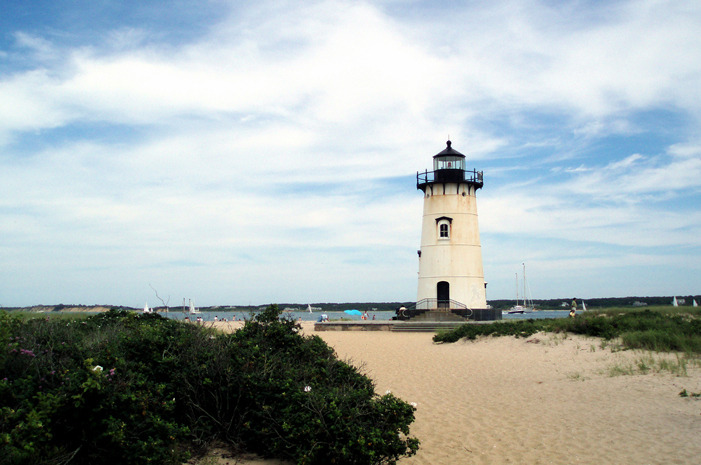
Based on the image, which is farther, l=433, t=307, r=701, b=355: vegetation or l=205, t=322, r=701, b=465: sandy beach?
l=433, t=307, r=701, b=355: vegetation

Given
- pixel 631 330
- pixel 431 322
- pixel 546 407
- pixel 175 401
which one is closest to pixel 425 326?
pixel 431 322

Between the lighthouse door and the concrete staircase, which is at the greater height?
the lighthouse door

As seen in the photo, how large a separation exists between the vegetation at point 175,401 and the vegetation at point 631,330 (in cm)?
1125

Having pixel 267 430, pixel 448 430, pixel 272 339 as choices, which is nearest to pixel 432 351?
pixel 448 430

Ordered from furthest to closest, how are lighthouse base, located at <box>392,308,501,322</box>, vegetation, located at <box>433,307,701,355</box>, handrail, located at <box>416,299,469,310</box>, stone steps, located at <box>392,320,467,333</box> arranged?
1. handrail, located at <box>416,299,469,310</box>
2. lighthouse base, located at <box>392,308,501,322</box>
3. stone steps, located at <box>392,320,467,333</box>
4. vegetation, located at <box>433,307,701,355</box>

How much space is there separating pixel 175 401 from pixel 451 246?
989 inches

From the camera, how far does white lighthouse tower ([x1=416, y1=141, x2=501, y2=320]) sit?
98.7ft

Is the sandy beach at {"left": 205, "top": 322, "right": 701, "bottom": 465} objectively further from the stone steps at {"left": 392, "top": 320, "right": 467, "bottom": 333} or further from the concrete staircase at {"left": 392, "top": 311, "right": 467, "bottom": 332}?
the concrete staircase at {"left": 392, "top": 311, "right": 467, "bottom": 332}

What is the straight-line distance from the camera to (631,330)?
17438 mm

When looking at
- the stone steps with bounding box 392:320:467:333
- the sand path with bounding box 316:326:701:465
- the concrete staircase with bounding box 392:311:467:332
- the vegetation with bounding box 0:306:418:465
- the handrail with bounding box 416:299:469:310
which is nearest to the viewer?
the vegetation with bounding box 0:306:418:465

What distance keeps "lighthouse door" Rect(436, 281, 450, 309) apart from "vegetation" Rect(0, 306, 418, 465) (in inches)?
914

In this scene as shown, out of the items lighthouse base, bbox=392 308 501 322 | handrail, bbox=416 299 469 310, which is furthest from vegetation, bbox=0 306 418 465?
handrail, bbox=416 299 469 310

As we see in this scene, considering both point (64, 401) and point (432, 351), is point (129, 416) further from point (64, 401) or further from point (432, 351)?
point (432, 351)

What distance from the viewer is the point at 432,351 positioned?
63.7 ft
